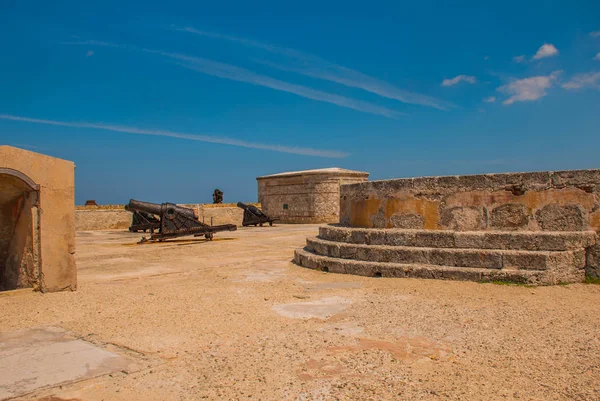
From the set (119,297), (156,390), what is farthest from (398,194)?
(156,390)

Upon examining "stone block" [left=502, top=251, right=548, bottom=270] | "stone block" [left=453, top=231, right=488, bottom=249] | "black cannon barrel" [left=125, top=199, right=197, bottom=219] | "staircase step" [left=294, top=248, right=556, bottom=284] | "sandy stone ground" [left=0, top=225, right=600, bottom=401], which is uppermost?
"black cannon barrel" [left=125, top=199, right=197, bottom=219]

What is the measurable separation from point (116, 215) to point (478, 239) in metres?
17.8

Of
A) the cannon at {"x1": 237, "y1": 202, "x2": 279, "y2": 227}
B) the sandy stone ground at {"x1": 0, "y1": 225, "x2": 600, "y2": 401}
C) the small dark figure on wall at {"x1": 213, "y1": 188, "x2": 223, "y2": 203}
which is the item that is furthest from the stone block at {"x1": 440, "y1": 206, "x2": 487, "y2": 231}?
the small dark figure on wall at {"x1": 213, "y1": 188, "x2": 223, "y2": 203}

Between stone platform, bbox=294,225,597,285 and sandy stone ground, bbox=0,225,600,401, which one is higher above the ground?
stone platform, bbox=294,225,597,285

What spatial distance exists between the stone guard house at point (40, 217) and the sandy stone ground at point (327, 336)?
0.33 metres

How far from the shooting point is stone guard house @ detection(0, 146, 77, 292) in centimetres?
542

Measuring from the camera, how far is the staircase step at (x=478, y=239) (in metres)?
5.67

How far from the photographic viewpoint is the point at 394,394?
2521mm

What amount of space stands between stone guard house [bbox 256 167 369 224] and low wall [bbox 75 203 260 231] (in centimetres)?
230

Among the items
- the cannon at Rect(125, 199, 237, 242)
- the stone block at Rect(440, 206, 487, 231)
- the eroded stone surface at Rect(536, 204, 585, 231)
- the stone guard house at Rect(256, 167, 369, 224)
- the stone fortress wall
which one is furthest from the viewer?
the stone guard house at Rect(256, 167, 369, 224)

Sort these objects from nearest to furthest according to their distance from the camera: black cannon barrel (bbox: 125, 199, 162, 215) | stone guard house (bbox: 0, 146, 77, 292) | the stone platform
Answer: stone guard house (bbox: 0, 146, 77, 292) < the stone platform < black cannon barrel (bbox: 125, 199, 162, 215)

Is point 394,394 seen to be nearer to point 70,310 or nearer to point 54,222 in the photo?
point 70,310

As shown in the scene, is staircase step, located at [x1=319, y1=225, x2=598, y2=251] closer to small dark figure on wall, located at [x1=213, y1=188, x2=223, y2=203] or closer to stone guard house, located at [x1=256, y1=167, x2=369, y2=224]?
stone guard house, located at [x1=256, y1=167, x2=369, y2=224]

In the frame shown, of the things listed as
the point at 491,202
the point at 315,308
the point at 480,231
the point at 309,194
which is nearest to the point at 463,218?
the point at 480,231
